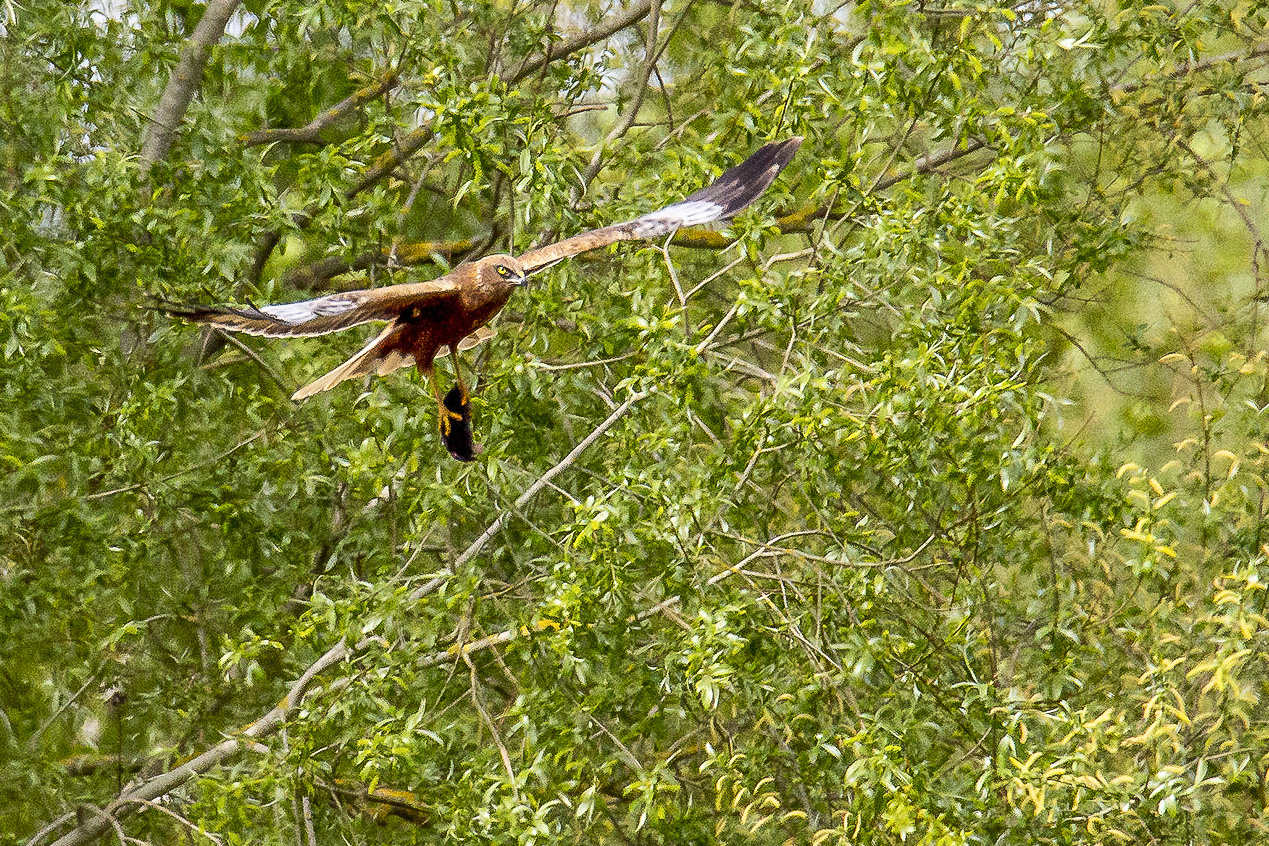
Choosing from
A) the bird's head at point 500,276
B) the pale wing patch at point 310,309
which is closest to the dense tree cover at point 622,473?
the bird's head at point 500,276

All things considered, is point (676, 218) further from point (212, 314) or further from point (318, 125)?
point (318, 125)

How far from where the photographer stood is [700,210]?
12.5ft

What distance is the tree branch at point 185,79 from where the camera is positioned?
5.07m

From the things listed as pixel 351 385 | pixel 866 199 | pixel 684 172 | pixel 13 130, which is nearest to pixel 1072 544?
pixel 866 199

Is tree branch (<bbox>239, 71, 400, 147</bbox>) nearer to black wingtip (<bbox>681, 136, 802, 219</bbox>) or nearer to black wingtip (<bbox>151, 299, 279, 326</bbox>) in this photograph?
black wingtip (<bbox>681, 136, 802, 219</bbox>)

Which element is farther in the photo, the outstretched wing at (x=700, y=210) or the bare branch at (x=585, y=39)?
the bare branch at (x=585, y=39)

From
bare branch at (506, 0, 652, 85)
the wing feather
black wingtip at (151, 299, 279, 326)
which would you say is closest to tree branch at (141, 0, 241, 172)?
bare branch at (506, 0, 652, 85)

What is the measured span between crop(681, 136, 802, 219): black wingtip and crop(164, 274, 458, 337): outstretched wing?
30.1 inches

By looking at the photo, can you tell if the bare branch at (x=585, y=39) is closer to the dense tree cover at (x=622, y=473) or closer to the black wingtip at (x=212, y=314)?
the dense tree cover at (x=622, y=473)

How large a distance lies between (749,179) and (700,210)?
171mm

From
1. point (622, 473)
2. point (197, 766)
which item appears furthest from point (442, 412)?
point (197, 766)

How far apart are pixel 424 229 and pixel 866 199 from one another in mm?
2568

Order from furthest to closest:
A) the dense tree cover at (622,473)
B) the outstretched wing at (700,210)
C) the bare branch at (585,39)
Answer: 1. the bare branch at (585,39)
2. the dense tree cover at (622,473)
3. the outstretched wing at (700,210)

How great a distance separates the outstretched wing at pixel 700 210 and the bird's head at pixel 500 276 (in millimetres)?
58
